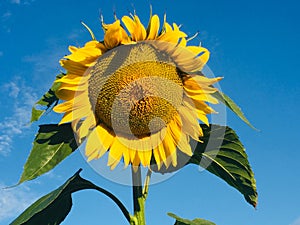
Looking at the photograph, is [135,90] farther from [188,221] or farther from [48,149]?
[188,221]

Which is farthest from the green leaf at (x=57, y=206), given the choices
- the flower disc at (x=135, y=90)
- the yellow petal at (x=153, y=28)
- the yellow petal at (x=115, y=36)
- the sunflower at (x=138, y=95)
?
the yellow petal at (x=153, y=28)

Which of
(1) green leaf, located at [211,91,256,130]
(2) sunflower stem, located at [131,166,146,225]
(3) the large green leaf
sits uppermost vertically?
(1) green leaf, located at [211,91,256,130]

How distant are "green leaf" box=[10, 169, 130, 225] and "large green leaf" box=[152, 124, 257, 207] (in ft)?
1.09

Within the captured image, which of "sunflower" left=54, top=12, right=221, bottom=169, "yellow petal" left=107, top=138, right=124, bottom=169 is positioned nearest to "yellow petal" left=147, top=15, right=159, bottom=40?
"sunflower" left=54, top=12, right=221, bottom=169

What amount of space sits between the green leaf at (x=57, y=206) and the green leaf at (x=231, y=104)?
2.25 ft

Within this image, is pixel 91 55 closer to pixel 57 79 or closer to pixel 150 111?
pixel 57 79

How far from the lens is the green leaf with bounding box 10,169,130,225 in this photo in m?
2.24

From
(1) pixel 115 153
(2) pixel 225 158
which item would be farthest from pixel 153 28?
(2) pixel 225 158

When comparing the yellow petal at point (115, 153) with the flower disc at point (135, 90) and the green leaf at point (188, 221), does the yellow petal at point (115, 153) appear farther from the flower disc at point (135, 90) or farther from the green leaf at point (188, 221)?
the green leaf at point (188, 221)

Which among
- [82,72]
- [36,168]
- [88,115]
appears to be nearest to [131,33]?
[82,72]

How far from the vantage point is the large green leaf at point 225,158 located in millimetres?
2385

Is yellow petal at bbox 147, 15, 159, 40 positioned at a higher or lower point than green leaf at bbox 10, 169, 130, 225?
higher

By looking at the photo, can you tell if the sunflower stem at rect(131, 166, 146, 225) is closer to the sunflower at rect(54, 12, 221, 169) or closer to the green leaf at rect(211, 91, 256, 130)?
the sunflower at rect(54, 12, 221, 169)

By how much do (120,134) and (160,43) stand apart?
50 cm
